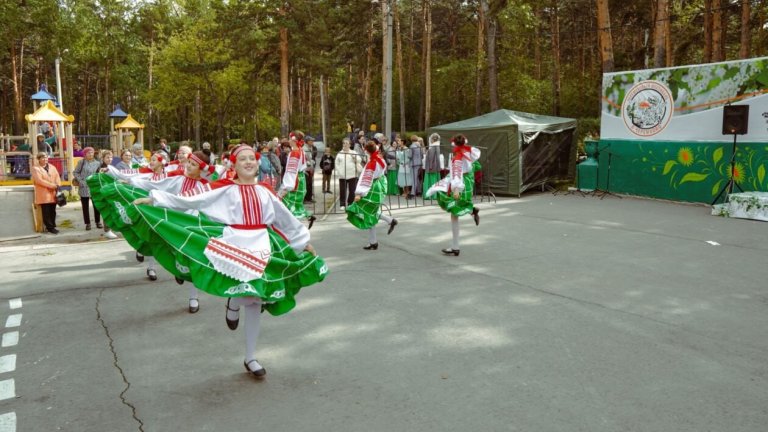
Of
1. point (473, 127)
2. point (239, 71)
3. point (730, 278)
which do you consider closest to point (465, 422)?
point (730, 278)

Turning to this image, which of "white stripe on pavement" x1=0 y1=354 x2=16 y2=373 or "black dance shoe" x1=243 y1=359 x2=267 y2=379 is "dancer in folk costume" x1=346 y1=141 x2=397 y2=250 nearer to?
"black dance shoe" x1=243 y1=359 x2=267 y2=379

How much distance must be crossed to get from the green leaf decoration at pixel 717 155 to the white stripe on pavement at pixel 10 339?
1534 centimetres

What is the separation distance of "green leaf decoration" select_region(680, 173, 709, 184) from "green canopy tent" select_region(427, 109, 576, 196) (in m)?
4.17

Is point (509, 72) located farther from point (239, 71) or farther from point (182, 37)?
point (182, 37)

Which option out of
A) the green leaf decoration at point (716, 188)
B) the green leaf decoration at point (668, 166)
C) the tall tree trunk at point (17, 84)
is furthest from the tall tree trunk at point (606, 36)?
the tall tree trunk at point (17, 84)

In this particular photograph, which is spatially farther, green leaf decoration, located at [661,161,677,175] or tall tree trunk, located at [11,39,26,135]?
tall tree trunk, located at [11,39,26,135]

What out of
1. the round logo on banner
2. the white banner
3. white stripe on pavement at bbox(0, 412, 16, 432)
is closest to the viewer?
white stripe on pavement at bbox(0, 412, 16, 432)

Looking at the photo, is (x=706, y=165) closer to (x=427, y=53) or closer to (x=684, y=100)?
(x=684, y=100)

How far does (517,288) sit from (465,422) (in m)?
3.86

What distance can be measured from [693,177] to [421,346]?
13006 millimetres

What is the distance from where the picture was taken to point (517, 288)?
7.87 metres

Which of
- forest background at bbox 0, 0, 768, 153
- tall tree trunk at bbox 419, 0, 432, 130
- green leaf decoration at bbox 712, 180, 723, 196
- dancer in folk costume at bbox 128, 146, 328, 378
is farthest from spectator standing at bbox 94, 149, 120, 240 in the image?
tall tree trunk at bbox 419, 0, 432, 130

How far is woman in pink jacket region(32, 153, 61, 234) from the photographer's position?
12927 millimetres

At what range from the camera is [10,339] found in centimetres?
616
